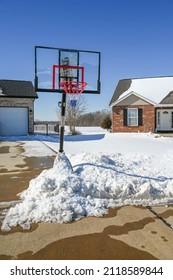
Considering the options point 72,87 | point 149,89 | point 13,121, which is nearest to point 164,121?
point 149,89

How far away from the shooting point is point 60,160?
614cm

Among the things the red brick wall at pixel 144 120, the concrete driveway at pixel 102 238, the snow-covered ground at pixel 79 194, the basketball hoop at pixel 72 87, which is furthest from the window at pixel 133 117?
the concrete driveway at pixel 102 238

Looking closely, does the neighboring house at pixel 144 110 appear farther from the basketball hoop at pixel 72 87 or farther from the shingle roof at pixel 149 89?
the basketball hoop at pixel 72 87

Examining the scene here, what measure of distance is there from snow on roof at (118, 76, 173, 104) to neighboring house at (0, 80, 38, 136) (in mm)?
8567

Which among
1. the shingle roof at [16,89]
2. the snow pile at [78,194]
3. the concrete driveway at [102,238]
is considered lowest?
the concrete driveway at [102,238]

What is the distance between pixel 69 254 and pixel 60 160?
128 inches

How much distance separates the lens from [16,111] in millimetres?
21812

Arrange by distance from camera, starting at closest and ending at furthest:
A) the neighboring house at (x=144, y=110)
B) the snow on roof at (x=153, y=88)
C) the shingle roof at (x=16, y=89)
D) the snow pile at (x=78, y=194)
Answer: the snow pile at (x=78, y=194) < the shingle roof at (x=16, y=89) < the neighboring house at (x=144, y=110) < the snow on roof at (x=153, y=88)

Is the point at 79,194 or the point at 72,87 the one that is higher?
the point at 72,87

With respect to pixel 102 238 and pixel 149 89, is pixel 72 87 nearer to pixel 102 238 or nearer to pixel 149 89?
pixel 102 238

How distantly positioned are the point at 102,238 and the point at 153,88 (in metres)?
22.5

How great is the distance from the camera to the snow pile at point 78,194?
4.12m

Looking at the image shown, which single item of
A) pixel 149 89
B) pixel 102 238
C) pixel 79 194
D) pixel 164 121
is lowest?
pixel 102 238
